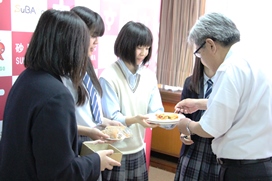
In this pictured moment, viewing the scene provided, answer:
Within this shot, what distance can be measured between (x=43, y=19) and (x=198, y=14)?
2464 mm

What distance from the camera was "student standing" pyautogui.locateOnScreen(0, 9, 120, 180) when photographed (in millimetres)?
965

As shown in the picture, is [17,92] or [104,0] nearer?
[17,92]

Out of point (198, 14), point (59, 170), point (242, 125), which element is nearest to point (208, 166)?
point (242, 125)

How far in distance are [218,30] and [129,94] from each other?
0.77m

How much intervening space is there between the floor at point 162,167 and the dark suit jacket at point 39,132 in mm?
2444

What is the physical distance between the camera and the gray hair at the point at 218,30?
1384mm

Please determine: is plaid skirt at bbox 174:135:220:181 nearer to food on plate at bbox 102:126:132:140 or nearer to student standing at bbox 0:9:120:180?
food on plate at bbox 102:126:132:140

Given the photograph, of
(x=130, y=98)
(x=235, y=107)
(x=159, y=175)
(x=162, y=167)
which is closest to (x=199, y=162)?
(x=130, y=98)

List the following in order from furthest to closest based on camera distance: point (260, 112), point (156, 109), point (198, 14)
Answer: point (198, 14) → point (156, 109) → point (260, 112)

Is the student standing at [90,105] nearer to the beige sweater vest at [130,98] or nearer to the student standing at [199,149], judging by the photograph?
the beige sweater vest at [130,98]

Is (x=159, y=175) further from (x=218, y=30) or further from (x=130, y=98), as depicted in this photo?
(x=218, y=30)

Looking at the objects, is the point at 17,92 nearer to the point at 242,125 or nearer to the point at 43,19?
the point at 43,19

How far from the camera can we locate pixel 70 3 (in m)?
1.88

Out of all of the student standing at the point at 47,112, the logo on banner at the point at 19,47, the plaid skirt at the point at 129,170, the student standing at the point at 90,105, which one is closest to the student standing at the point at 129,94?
the plaid skirt at the point at 129,170
